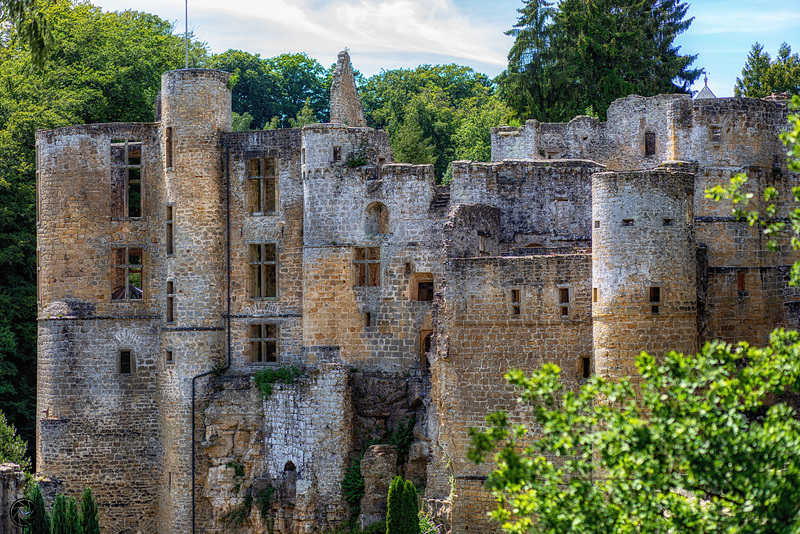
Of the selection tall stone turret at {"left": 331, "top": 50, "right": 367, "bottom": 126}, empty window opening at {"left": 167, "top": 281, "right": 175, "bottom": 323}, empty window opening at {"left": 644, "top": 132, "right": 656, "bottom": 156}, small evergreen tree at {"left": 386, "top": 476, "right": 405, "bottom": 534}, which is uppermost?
tall stone turret at {"left": 331, "top": 50, "right": 367, "bottom": 126}

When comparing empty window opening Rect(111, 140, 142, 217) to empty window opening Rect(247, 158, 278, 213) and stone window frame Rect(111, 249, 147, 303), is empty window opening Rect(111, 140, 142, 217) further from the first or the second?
empty window opening Rect(247, 158, 278, 213)

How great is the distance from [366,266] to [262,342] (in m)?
4.63

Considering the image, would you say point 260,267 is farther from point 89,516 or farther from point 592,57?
point 592,57

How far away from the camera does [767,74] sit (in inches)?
2388

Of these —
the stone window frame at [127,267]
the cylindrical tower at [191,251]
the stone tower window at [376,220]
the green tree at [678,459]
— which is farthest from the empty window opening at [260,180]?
the green tree at [678,459]

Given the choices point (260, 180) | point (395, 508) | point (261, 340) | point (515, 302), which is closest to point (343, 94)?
point (260, 180)

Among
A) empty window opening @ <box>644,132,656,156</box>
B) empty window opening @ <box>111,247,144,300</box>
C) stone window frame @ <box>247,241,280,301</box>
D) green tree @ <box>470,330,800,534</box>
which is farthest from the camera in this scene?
empty window opening @ <box>111,247,144,300</box>

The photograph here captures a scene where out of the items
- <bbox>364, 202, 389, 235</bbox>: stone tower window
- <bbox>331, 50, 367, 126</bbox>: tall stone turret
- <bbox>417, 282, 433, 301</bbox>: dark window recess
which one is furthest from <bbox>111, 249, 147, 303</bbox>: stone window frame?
<bbox>417, 282, 433, 301</bbox>: dark window recess

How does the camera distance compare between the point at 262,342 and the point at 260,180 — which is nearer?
the point at 262,342

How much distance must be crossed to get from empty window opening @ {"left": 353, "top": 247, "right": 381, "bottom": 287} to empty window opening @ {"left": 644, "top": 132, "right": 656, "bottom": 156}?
949cm

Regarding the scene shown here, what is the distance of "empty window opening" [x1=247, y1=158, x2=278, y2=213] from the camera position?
4456 cm

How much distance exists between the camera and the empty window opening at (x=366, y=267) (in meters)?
42.7

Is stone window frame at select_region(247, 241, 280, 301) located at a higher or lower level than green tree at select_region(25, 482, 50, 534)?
higher

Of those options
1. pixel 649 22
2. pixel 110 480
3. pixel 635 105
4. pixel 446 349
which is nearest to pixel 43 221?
pixel 110 480
